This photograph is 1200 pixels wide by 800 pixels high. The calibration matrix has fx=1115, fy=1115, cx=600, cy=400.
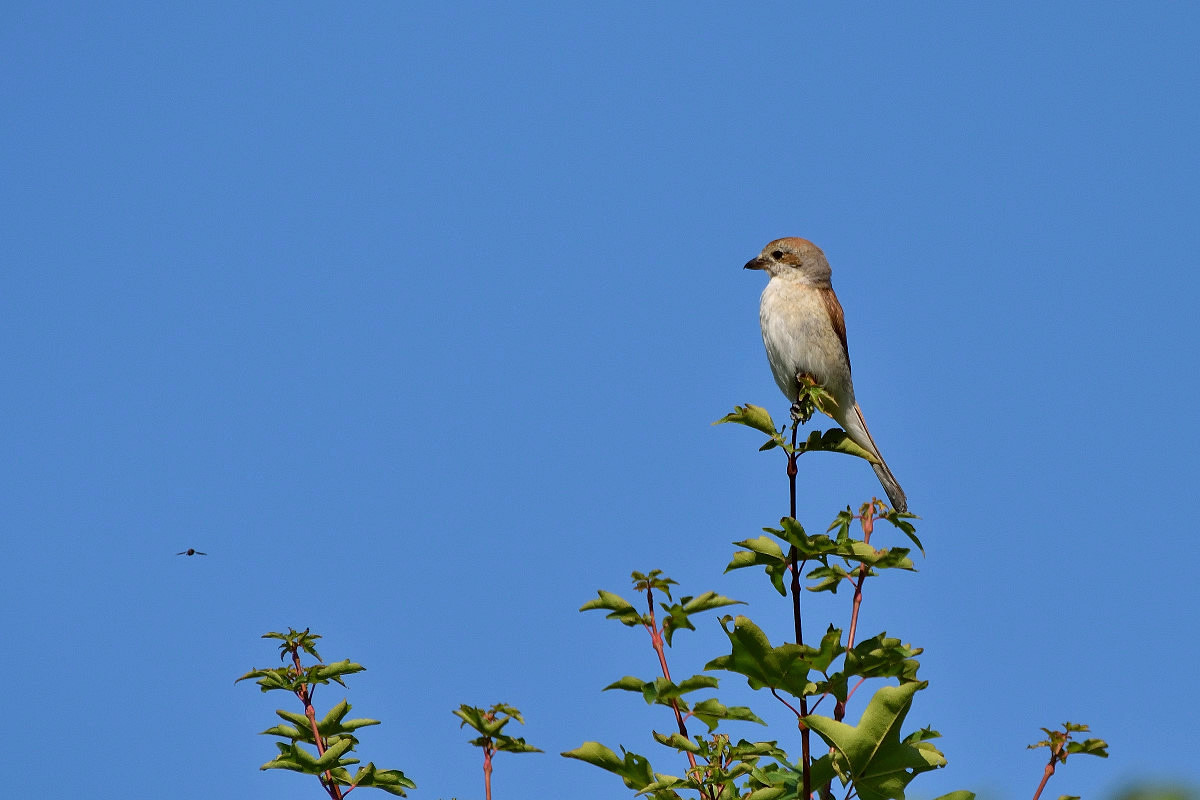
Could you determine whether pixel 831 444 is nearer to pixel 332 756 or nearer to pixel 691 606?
pixel 691 606

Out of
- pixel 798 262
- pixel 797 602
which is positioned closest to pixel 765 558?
pixel 797 602

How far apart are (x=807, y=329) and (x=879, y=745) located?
432cm

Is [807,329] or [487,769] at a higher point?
[807,329]

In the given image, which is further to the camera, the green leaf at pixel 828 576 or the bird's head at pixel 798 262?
the bird's head at pixel 798 262

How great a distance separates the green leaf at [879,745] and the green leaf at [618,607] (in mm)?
755

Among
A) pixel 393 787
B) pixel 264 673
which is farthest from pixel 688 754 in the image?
pixel 264 673

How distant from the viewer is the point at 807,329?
7.22 meters

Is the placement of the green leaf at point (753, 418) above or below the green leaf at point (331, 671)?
above

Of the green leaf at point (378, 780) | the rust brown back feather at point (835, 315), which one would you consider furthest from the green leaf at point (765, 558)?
the rust brown back feather at point (835, 315)

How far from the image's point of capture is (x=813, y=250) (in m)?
7.61

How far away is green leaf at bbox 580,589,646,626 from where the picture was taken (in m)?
3.76

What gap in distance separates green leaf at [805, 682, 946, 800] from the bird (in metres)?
3.81

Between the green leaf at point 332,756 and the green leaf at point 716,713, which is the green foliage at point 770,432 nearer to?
the green leaf at point 716,713

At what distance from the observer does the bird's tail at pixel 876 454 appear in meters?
7.36
